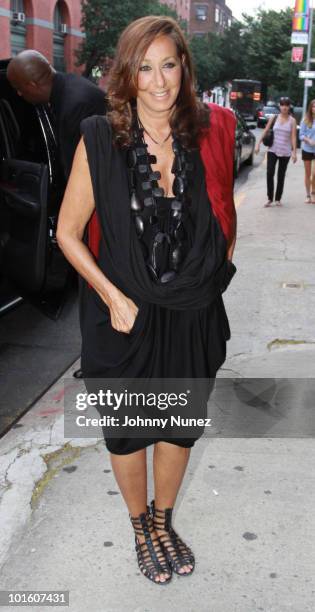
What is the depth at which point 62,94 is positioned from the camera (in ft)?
12.9

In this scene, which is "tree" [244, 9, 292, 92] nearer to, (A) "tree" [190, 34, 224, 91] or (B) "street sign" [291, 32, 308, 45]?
(A) "tree" [190, 34, 224, 91]

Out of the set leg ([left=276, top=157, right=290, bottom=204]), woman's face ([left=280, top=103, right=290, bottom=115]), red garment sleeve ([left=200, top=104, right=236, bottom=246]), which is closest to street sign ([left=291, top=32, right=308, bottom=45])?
woman's face ([left=280, top=103, right=290, bottom=115])

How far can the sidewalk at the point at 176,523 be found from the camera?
2465 mm

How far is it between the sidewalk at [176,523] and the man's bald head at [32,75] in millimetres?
1707

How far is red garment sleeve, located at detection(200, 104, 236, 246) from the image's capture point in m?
2.29

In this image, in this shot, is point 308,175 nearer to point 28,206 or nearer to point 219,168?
point 28,206

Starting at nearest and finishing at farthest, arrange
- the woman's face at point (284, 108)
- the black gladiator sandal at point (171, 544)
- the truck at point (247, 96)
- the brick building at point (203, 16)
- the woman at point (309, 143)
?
the black gladiator sandal at point (171, 544) → the woman's face at point (284, 108) → the woman at point (309, 143) → the truck at point (247, 96) → the brick building at point (203, 16)

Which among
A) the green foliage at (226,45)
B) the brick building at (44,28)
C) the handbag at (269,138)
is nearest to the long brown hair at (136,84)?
the handbag at (269,138)

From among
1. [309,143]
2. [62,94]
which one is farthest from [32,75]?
[309,143]

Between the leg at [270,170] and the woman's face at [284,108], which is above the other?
the woman's face at [284,108]

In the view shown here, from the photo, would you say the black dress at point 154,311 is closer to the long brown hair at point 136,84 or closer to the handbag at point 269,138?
the long brown hair at point 136,84

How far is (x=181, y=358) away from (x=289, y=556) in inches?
35.1

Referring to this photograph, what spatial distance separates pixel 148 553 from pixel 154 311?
0.90m

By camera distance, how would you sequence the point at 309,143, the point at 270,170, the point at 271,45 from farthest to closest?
the point at 271,45, the point at 309,143, the point at 270,170
